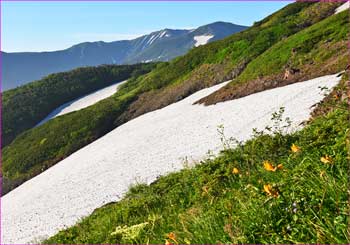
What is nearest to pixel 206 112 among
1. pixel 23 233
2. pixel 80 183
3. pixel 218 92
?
pixel 218 92

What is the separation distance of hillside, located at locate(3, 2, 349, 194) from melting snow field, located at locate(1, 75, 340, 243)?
25.3 ft

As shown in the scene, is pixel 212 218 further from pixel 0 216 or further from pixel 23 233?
pixel 0 216

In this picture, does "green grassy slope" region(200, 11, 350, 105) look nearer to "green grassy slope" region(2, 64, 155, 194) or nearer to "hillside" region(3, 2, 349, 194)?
"hillside" region(3, 2, 349, 194)

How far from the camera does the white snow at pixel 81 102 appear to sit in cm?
6425

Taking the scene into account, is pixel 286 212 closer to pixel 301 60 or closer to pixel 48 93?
pixel 301 60

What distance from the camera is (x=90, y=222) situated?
1361cm

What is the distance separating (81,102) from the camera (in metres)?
67.4

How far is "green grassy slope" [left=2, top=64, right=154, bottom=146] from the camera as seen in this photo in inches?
2515

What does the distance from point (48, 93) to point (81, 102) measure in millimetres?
7905

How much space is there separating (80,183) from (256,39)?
2490 centimetres

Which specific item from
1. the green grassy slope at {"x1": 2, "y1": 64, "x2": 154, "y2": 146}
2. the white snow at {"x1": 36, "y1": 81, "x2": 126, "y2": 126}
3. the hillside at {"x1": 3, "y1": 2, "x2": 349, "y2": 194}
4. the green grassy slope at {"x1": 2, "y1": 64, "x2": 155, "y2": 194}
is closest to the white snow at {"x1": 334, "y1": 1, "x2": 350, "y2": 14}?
the hillside at {"x1": 3, "y1": 2, "x2": 349, "y2": 194}

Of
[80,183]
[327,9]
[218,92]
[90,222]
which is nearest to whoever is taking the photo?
[90,222]

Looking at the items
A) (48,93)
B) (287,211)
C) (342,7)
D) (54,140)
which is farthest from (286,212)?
(48,93)

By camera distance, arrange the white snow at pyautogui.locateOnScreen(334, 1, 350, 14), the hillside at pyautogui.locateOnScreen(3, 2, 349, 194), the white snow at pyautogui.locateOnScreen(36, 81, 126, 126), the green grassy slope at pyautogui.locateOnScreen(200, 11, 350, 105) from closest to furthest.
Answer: the green grassy slope at pyautogui.locateOnScreen(200, 11, 350, 105) < the white snow at pyautogui.locateOnScreen(334, 1, 350, 14) < the hillside at pyautogui.locateOnScreen(3, 2, 349, 194) < the white snow at pyautogui.locateOnScreen(36, 81, 126, 126)
